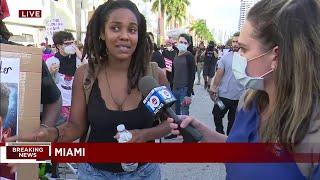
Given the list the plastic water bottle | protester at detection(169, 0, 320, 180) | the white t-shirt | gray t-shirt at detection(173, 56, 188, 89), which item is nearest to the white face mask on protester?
gray t-shirt at detection(173, 56, 188, 89)

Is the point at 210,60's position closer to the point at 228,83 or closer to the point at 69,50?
the point at 228,83

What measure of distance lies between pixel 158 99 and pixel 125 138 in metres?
0.27

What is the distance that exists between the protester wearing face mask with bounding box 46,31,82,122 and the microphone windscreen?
3.56 meters

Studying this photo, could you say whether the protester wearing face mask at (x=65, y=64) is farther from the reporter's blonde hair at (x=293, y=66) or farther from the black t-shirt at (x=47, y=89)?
the reporter's blonde hair at (x=293, y=66)

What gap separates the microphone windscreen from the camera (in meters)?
2.23

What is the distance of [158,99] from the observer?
205 centimetres

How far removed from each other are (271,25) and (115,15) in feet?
3.10

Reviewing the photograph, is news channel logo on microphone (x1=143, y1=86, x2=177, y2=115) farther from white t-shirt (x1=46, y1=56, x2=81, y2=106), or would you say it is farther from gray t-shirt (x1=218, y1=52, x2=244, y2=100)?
gray t-shirt (x1=218, y1=52, x2=244, y2=100)

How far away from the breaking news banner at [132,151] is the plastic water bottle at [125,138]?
60 mm

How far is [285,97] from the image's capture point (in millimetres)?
1656

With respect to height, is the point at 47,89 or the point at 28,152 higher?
the point at 47,89

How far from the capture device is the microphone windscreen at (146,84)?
2232 millimetres

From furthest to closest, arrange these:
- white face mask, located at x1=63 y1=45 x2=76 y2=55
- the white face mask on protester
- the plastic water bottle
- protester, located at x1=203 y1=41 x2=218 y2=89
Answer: protester, located at x1=203 y1=41 x2=218 y2=89 → the white face mask on protester → white face mask, located at x1=63 y1=45 x2=76 y2=55 → the plastic water bottle
